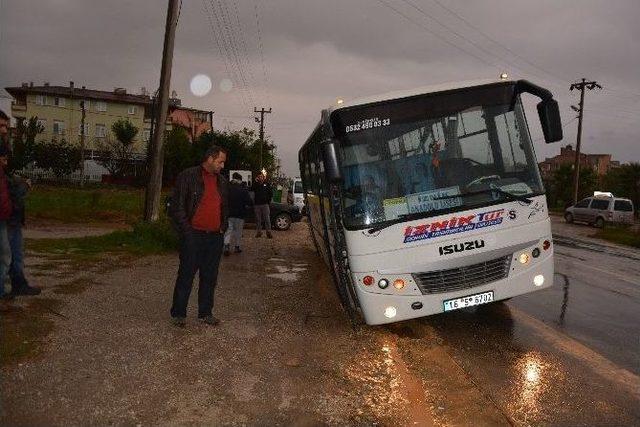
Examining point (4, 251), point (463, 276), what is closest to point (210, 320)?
point (4, 251)

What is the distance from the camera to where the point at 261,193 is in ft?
58.0

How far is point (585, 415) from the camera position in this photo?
443cm

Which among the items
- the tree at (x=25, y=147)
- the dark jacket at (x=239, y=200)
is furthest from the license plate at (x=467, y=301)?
the tree at (x=25, y=147)

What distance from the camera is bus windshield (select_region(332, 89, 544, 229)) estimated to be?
21.5 feet

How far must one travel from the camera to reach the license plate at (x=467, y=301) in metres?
6.47

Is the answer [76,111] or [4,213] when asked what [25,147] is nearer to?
[76,111]

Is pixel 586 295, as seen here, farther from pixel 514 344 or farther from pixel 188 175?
pixel 188 175

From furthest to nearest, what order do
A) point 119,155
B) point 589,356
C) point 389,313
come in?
point 119,155 → point 389,313 → point 589,356

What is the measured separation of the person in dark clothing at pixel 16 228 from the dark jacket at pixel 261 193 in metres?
10.2

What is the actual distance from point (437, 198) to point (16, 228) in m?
5.32

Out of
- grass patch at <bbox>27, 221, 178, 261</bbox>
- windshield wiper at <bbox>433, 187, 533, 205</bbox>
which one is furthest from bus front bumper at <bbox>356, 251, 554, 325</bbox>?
grass patch at <bbox>27, 221, 178, 261</bbox>

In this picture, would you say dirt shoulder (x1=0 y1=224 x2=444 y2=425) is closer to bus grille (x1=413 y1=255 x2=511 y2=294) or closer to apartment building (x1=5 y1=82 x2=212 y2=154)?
bus grille (x1=413 y1=255 x2=511 y2=294)

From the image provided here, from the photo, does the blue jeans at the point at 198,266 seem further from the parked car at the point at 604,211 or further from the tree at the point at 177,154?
the tree at the point at 177,154

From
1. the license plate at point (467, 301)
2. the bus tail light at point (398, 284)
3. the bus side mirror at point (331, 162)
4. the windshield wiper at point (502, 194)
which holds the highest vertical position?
the bus side mirror at point (331, 162)
